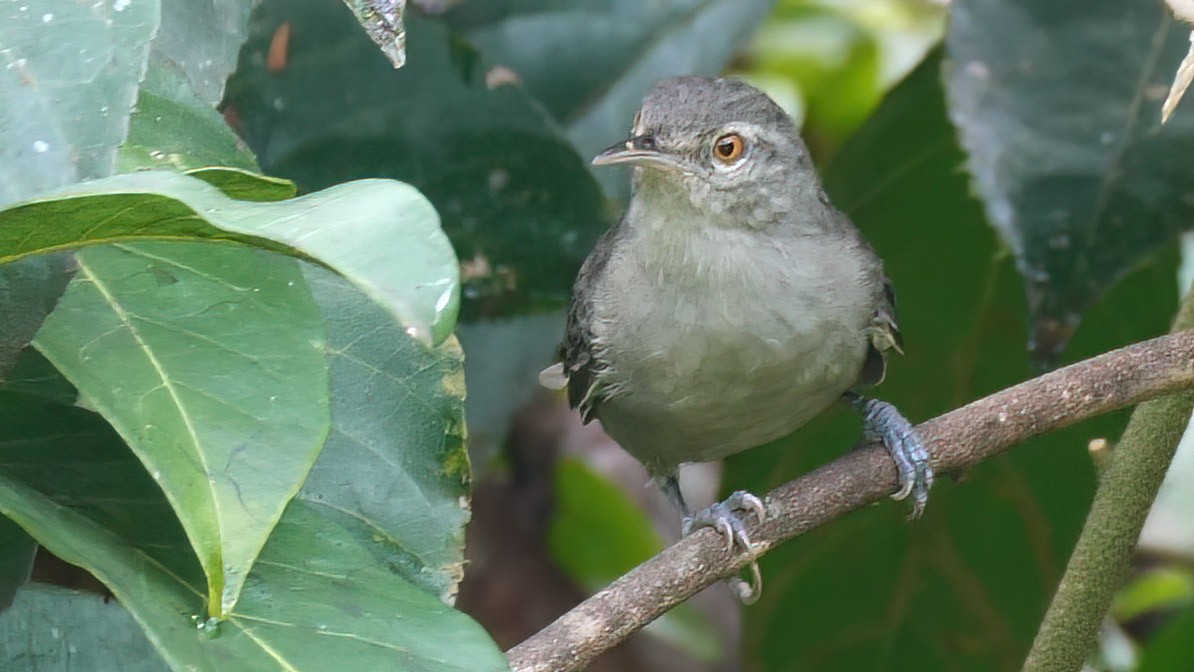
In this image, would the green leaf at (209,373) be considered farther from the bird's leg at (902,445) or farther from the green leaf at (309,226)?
the bird's leg at (902,445)

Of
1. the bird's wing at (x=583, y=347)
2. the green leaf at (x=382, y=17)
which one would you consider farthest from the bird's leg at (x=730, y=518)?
the green leaf at (x=382, y=17)

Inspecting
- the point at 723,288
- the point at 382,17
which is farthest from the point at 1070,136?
the point at 382,17

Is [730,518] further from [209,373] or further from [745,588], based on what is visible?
[209,373]

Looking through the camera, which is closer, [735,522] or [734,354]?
[735,522]

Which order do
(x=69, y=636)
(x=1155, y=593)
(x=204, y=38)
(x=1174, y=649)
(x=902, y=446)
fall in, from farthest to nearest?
(x=1155, y=593) < (x=1174, y=649) < (x=902, y=446) < (x=204, y=38) < (x=69, y=636)

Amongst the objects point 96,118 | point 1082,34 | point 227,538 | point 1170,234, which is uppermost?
point 96,118

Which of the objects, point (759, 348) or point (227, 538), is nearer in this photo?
point (227, 538)

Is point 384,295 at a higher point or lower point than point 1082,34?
higher

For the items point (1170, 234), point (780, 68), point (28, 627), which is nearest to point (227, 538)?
point (28, 627)

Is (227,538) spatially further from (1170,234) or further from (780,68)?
(780,68)
